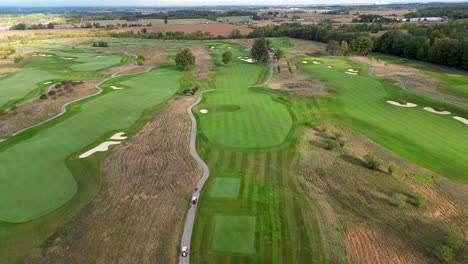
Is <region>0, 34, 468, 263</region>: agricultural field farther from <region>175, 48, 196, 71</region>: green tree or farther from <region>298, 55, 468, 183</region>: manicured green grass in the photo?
<region>175, 48, 196, 71</region>: green tree

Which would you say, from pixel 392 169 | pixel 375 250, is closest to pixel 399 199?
pixel 392 169

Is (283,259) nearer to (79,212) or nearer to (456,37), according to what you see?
(79,212)

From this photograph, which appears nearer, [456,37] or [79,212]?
[79,212]

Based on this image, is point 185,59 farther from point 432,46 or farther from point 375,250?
point 432,46

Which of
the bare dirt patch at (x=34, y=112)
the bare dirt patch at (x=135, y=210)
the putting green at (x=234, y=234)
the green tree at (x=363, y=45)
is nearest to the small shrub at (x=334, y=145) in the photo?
the putting green at (x=234, y=234)

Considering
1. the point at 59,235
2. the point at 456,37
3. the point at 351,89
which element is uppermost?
the point at 456,37

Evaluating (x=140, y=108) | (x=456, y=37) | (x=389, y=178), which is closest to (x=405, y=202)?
(x=389, y=178)

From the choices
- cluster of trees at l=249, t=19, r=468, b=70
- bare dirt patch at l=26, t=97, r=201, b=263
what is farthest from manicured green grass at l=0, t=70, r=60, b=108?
cluster of trees at l=249, t=19, r=468, b=70
